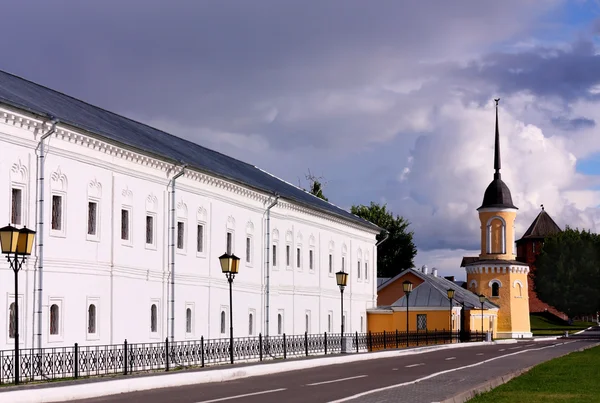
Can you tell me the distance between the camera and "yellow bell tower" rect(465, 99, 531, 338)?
91.9 m

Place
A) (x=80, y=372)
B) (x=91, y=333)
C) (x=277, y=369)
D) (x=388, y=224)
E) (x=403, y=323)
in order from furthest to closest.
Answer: (x=388, y=224) < (x=403, y=323) < (x=91, y=333) < (x=277, y=369) < (x=80, y=372)

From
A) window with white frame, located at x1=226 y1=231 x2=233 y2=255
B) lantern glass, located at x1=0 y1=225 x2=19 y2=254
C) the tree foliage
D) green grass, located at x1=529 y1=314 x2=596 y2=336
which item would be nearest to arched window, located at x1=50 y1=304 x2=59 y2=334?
lantern glass, located at x1=0 y1=225 x2=19 y2=254

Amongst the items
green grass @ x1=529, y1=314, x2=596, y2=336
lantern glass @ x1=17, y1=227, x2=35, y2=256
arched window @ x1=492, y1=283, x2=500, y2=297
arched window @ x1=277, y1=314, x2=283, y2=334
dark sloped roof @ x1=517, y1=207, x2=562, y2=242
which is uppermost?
dark sloped roof @ x1=517, y1=207, x2=562, y2=242

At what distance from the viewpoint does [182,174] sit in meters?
37.2

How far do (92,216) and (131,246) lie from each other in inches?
100

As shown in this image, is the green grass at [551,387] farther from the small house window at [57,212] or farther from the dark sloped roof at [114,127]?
the dark sloped roof at [114,127]

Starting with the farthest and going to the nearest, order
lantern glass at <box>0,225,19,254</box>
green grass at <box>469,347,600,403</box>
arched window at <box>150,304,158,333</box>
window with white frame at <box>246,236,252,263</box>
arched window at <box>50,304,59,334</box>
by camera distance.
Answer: window with white frame at <box>246,236,252,263</box> → arched window at <box>150,304,158,333</box> → arched window at <box>50,304,59,334</box> → lantern glass at <box>0,225,19,254</box> → green grass at <box>469,347,600,403</box>

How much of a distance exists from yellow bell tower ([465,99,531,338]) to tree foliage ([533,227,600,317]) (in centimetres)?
2607

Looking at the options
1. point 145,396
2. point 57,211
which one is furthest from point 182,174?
point 145,396

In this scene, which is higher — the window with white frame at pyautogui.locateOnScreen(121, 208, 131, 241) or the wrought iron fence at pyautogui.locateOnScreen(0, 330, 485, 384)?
the window with white frame at pyautogui.locateOnScreen(121, 208, 131, 241)

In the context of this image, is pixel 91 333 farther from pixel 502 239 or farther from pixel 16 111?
pixel 502 239

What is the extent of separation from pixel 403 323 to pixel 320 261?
54.9ft

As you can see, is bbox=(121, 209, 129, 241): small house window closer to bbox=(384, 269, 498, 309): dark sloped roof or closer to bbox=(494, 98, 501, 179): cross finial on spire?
bbox=(384, 269, 498, 309): dark sloped roof

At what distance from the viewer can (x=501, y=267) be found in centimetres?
9206
